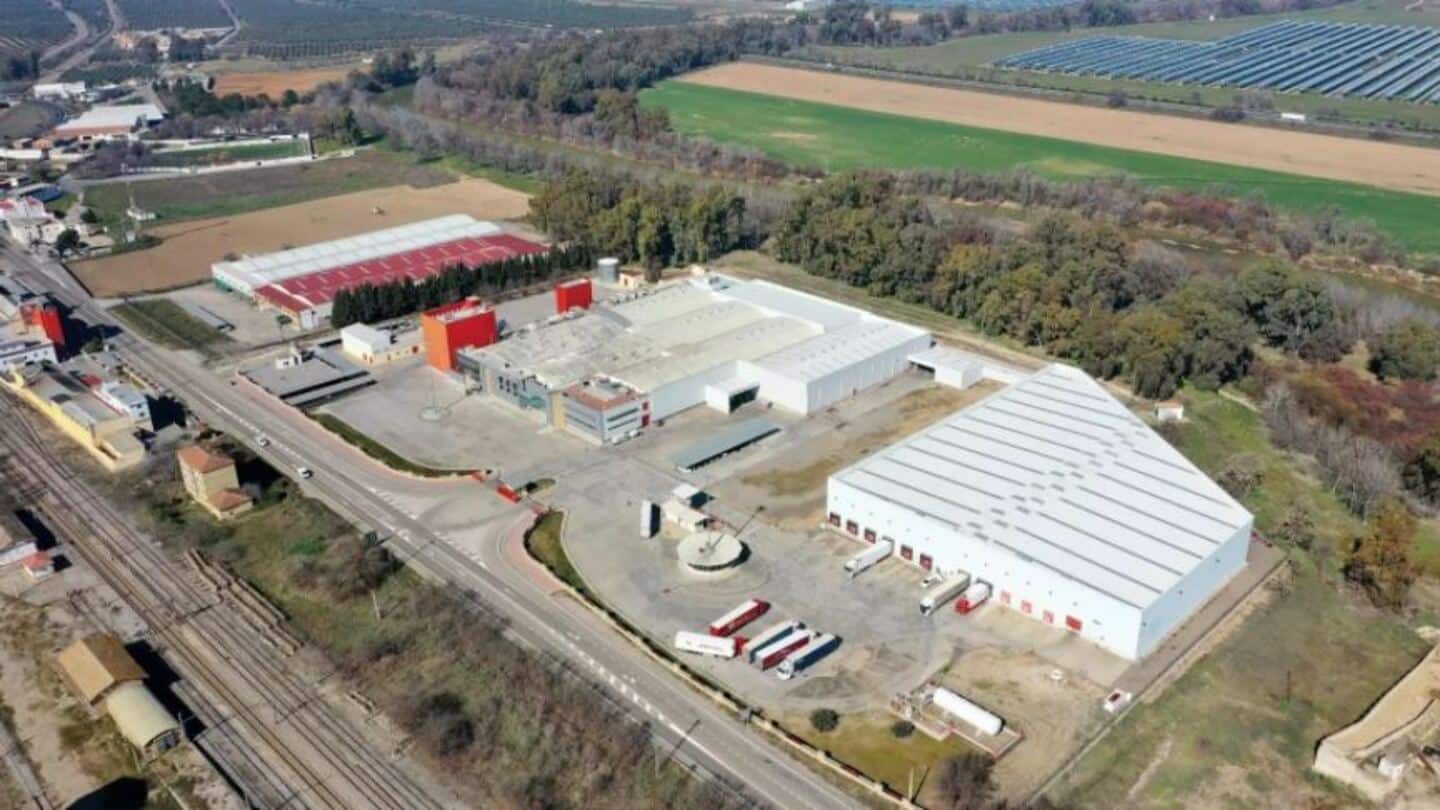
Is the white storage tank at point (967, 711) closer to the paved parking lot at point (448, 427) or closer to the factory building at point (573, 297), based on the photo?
the paved parking lot at point (448, 427)

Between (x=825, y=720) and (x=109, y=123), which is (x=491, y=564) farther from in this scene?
(x=109, y=123)

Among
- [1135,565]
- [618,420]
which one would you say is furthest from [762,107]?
[1135,565]

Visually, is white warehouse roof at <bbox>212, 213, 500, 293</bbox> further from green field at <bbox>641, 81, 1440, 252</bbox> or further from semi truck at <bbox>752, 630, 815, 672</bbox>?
semi truck at <bbox>752, 630, 815, 672</bbox>

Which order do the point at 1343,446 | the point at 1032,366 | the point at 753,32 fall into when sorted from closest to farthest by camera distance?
the point at 1343,446, the point at 1032,366, the point at 753,32

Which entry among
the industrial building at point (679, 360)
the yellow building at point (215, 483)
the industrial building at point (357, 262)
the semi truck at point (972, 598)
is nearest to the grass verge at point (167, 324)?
the industrial building at point (357, 262)

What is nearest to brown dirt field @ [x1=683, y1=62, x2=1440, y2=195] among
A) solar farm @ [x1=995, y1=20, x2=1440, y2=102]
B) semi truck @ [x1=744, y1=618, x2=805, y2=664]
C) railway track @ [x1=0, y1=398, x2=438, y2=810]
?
solar farm @ [x1=995, y1=20, x2=1440, y2=102]

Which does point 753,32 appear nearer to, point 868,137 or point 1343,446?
point 868,137
